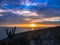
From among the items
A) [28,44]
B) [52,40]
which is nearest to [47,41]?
[52,40]

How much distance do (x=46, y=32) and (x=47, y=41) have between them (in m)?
1.09

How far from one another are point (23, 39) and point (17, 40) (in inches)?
23.0

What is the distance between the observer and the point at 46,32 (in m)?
21.5

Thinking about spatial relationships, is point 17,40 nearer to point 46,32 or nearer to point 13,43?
point 13,43

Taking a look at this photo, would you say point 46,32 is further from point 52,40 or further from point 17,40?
point 17,40

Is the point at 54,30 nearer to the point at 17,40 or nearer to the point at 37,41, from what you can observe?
the point at 37,41

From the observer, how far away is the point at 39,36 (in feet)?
69.7

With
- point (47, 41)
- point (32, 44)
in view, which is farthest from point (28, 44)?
point (47, 41)

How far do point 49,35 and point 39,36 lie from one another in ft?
3.13

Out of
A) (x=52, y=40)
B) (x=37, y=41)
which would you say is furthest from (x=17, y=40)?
(x=52, y=40)

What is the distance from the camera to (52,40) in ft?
67.8

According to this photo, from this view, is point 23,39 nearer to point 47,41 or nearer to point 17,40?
point 17,40

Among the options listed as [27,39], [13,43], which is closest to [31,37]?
[27,39]

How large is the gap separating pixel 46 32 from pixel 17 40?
2878 mm
